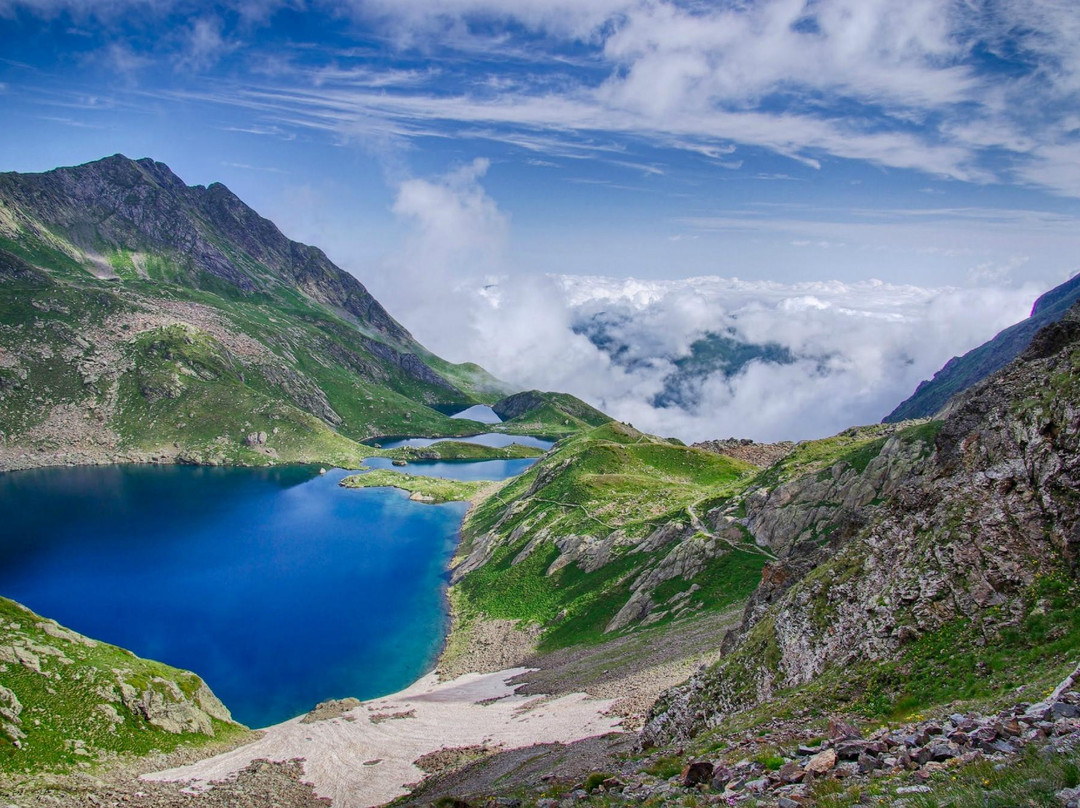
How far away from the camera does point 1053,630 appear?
20.8 m

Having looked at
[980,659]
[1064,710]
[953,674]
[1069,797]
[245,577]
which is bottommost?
[953,674]

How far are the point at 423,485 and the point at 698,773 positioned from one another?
172443 millimetres

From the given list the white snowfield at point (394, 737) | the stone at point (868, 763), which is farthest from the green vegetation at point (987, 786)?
the white snowfield at point (394, 737)

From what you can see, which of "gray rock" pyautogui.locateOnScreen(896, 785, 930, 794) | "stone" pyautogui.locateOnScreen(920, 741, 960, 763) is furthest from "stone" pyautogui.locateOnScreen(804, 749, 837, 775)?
"gray rock" pyautogui.locateOnScreen(896, 785, 930, 794)

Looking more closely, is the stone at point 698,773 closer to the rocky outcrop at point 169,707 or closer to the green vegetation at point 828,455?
the rocky outcrop at point 169,707

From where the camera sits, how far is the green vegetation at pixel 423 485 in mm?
174750

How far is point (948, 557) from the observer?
26234mm

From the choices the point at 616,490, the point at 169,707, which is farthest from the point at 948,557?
the point at 616,490

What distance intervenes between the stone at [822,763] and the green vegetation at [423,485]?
160503mm

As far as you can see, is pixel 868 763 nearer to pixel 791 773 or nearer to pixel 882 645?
pixel 791 773

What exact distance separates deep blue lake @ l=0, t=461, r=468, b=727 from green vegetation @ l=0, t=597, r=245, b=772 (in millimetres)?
14088

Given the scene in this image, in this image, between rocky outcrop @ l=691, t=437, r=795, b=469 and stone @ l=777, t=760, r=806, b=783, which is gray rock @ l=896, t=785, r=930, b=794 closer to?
stone @ l=777, t=760, r=806, b=783

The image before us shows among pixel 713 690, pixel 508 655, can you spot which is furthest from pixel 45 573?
pixel 713 690

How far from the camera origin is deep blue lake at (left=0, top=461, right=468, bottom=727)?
76375 millimetres
